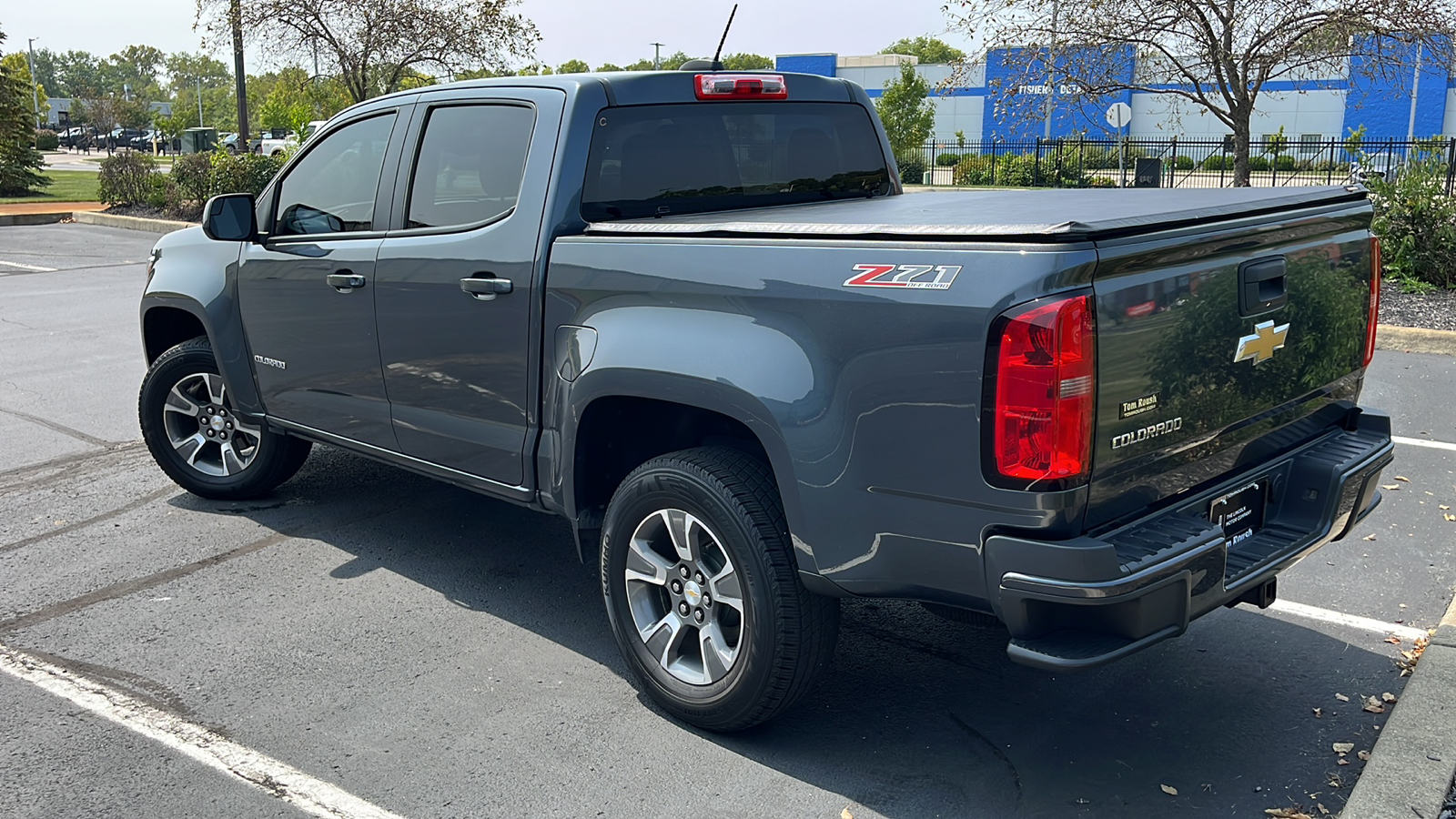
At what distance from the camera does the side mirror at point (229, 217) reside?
5230 mm

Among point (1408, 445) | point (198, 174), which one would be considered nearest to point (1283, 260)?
point (1408, 445)

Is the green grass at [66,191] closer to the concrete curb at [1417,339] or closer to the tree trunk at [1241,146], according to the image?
the tree trunk at [1241,146]

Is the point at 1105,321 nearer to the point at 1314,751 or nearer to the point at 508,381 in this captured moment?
the point at 1314,751

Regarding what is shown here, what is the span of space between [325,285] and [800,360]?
2.56 meters

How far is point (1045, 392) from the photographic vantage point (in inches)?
111

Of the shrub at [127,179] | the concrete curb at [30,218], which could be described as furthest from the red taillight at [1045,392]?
the shrub at [127,179]

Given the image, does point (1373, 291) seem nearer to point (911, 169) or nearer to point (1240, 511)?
point (1240, 511)

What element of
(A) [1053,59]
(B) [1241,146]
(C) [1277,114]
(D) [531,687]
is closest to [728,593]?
(D) [531,687]

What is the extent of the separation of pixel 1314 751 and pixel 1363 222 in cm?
164

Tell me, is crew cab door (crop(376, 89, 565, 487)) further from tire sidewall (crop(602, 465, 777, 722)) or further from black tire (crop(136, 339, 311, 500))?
black tire (crop(136, 339, 311, 500))

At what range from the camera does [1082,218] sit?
9.69ft

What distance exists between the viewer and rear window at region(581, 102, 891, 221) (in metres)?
4.27

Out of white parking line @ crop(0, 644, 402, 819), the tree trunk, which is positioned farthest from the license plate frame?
the tree trunk

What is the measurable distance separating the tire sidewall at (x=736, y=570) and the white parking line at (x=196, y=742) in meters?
0.92
